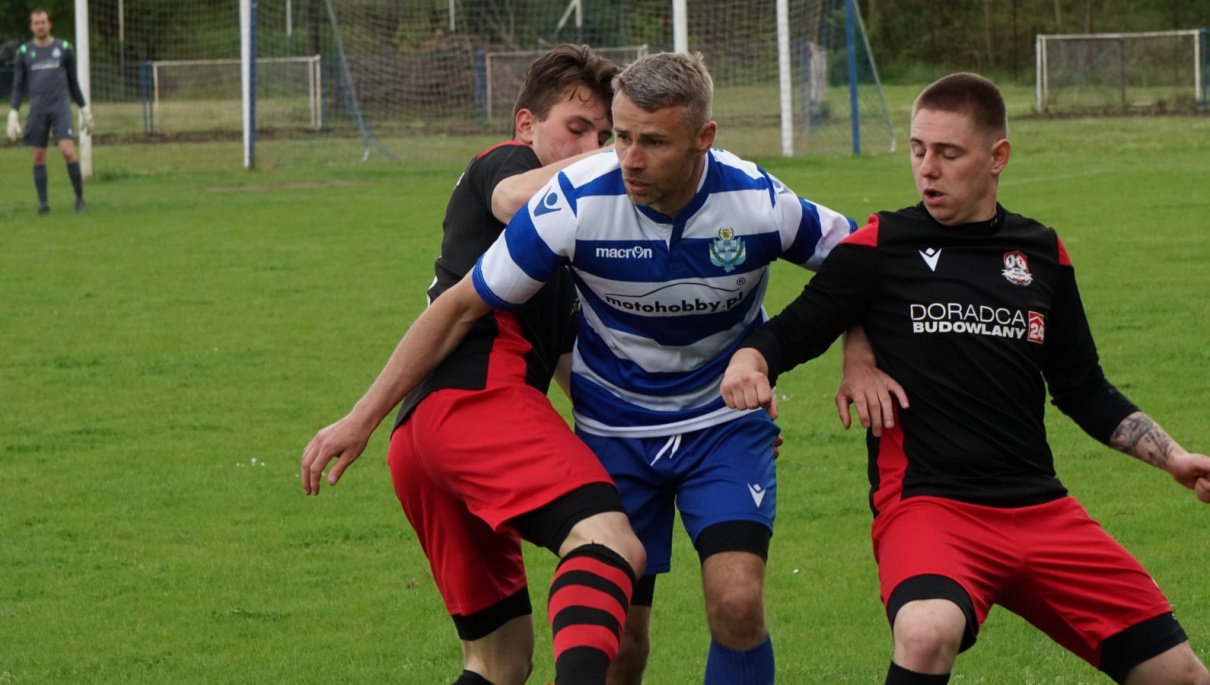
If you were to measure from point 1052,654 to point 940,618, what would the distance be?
5.96ft

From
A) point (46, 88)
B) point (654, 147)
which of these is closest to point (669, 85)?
point (654, 147)

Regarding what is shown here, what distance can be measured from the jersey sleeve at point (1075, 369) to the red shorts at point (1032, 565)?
1.34ft

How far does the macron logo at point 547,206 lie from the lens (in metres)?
4.32

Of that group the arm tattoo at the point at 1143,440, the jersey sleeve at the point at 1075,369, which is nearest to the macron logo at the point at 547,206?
the jersey sleeve at the point at 1075,369

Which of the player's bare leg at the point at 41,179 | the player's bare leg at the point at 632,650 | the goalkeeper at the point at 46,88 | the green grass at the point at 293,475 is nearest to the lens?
the player's bare leg at the point at 632,650

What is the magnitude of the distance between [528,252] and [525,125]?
31.9 inches

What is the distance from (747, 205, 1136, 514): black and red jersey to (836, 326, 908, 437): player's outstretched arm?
1.5 inches

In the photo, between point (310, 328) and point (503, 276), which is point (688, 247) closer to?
point (503, 276)

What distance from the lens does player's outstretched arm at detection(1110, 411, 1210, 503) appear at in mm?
4078

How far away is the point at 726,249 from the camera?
14.4 feet

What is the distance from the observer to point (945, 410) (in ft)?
13.4

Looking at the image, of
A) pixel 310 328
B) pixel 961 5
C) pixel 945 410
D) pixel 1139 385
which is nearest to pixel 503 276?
pixel 945 410

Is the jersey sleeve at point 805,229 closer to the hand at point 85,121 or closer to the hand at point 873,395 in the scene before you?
the hand at point 873,395

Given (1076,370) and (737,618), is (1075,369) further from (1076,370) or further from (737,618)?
(737,618)
